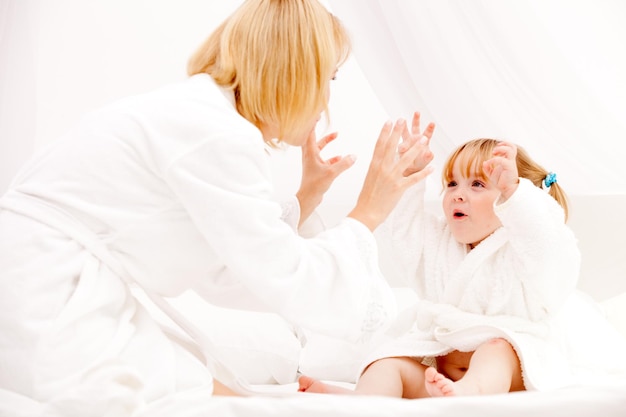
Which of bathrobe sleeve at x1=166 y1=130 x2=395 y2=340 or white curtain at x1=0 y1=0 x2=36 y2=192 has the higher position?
white curtain at x1=0 y1=0 x2=36 y2=192

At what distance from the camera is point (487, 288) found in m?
1.67

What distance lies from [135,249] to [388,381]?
58 cm

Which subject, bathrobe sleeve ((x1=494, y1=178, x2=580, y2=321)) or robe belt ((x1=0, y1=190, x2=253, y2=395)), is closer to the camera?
robe belt ((x1=0, y1=190, x2=253, y2=395))

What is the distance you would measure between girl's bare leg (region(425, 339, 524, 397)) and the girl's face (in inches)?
10.7

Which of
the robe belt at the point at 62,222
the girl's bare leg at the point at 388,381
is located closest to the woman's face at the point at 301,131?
the robe belt at the point at 62,222

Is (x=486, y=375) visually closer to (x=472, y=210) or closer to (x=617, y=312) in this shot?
(x=472, y=210)

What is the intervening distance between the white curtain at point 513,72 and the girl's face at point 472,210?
54 centimetres

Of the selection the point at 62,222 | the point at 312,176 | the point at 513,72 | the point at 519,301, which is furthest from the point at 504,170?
the point at 62,222

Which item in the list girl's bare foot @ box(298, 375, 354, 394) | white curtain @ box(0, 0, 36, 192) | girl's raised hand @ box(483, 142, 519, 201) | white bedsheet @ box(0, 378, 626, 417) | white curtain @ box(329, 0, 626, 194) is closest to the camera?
white bedsheet @ box(0, 378, 626, 417)

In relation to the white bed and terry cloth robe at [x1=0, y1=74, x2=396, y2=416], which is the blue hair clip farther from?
terry cloth robe at [x1=0, y1=74, x2=396, y2=416]

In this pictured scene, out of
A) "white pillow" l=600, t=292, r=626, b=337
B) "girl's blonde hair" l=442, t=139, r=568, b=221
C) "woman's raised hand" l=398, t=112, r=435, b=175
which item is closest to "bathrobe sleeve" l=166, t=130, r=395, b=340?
"woman's raised hand" l=398, t=112, r=435, b=175

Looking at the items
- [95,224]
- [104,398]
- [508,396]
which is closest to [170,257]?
[95,224]

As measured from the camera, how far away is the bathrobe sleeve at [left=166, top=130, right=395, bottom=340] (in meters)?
1.17

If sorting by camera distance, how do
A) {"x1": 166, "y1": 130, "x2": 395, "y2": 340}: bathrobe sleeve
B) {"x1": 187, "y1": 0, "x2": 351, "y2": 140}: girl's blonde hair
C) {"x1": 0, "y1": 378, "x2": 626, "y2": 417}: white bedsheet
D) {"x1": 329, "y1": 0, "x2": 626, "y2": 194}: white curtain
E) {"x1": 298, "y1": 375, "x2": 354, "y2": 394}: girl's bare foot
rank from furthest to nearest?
1. {"x1": 329, "y1": 0, "x2": 626, "y2": 194}: white curtain
2. {"x1": 298, "y1": 375, "x2": 354, "y2": 394}: girl's bare foot
3. {"x1": 187, "y1": 0, "x2": 351, "y2": 140}: girl's blonde hair
4. {"x1": 166, "y1": 130, "x2": 395, "y2": 340}: bathrobe sleeve
5. {"x1": 0, "y1": 378, "x2": 626, "y2": 417}: white bedsheet
